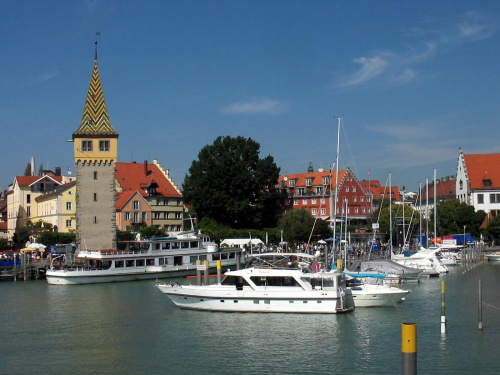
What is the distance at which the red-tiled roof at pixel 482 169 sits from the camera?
104188mm

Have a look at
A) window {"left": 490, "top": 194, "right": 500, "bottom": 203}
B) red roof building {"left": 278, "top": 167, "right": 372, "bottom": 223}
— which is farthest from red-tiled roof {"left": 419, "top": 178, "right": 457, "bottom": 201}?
red roof building {"left": 278, "top": 167, "right": 372, "bottom": 223}

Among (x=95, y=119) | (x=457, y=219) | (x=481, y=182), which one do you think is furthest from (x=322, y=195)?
(x=95, y=119)

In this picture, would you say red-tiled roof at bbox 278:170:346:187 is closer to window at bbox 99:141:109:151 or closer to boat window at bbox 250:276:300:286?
window at bbox 99:141:109:151

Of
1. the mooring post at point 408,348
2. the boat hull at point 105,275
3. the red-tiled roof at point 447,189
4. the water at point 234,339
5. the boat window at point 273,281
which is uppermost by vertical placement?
the red-tiled roof at point 447,189

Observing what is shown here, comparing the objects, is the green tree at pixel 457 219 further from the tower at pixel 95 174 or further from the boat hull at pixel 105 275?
the tower at pixel 95 174

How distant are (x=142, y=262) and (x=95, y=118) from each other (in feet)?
55.0

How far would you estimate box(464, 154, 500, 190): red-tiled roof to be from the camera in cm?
10419

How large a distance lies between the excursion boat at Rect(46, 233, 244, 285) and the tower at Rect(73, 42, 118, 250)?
441 cm

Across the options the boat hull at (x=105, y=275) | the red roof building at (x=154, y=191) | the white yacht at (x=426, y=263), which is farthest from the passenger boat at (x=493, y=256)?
the red roof building at (x=154, y=191)

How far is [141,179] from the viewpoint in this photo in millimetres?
98875

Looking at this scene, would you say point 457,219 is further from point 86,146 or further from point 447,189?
point 86,146

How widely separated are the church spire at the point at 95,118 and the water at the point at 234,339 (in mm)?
27221

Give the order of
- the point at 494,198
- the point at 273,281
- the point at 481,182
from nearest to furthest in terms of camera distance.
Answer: the point at 273,281
the point at 494,198
the point at 481,182

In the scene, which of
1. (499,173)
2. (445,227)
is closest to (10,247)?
(445,227)
